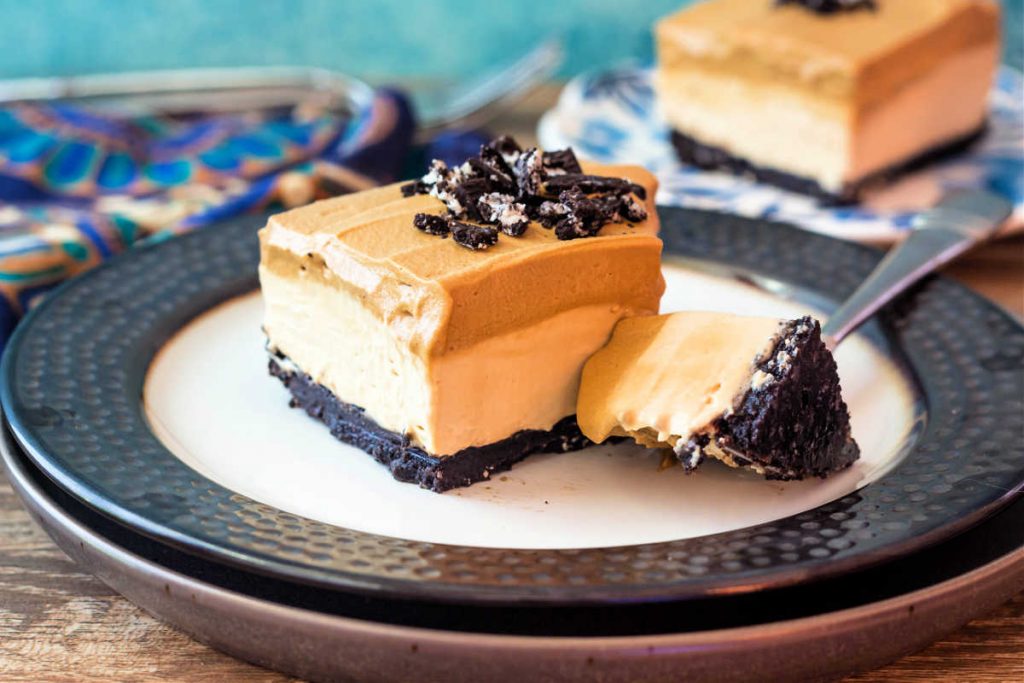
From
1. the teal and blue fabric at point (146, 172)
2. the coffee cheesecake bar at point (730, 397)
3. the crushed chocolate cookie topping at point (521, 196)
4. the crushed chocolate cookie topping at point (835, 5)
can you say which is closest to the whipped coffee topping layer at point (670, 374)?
the coffee cheesecake bar at point (730, 397)

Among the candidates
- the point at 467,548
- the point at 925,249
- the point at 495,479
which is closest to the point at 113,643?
the point at 467,548

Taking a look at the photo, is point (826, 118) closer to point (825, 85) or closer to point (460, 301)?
point (825, 85)

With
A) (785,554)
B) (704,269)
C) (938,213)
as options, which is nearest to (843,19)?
(938,213)

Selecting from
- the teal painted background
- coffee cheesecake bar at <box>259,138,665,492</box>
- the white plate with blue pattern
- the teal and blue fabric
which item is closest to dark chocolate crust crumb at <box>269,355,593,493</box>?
coffee cheesecake bar at <box>259,138,665,492</box>

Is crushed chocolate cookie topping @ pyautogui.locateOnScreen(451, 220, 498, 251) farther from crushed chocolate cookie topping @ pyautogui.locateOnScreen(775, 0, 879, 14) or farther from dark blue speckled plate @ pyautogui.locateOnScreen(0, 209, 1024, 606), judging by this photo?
crushed chocolate cookie topping @ pyautogui.locateOnScreen(775, 0, 879, 14)

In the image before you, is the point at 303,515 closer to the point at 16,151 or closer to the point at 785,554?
the point at 785,554

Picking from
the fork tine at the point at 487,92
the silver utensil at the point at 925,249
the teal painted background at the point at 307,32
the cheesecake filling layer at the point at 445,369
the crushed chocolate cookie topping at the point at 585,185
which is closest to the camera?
the cheesecake filling layer at the point at 445,369

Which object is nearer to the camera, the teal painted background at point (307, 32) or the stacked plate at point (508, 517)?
the stacked plate at point (508, 517)

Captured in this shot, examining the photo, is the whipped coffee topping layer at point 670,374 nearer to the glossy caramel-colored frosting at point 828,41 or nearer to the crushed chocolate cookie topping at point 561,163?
the crushed chocolate cookie topping at point 561,163

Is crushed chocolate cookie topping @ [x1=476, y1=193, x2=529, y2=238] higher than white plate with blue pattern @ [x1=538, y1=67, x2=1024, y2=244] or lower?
higher
